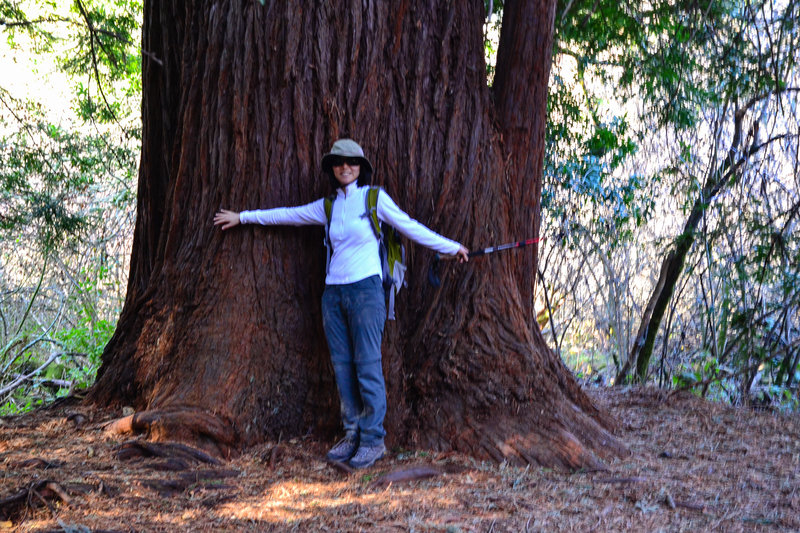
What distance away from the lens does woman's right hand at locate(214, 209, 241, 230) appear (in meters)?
4.65

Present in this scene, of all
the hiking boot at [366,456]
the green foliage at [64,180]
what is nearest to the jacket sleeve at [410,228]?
the hiking boot at [366,456]

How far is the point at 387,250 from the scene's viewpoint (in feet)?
15.3

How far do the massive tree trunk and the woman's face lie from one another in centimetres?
30

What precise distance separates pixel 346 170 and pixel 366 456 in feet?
5.54

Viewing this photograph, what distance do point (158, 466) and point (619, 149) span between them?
5.73 metres

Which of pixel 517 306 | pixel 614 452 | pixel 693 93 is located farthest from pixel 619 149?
pixel 614 452

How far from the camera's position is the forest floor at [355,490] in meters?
3.41

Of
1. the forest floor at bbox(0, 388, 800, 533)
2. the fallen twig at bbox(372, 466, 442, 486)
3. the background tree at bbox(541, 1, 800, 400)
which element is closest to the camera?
the forest floor at bbox(0, 388, 800, 533)

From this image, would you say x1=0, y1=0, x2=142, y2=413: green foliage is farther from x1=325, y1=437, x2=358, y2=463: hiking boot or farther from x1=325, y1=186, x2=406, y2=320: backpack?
x1=325, y1=437, x2=358, y2=463: hiking boot

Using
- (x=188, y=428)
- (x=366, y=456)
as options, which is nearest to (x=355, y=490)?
(x=366, y=456)

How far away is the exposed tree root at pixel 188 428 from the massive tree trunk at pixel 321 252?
0.14 ft

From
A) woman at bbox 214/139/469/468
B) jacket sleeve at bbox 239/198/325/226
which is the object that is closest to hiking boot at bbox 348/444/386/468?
woman at bbox 214/139/469/468

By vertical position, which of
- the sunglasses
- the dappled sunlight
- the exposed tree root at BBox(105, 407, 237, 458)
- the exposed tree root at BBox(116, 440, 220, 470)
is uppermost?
the sunglasses

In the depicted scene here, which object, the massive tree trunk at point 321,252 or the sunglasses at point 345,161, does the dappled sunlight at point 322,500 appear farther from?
the sunglasses at point 345,161
